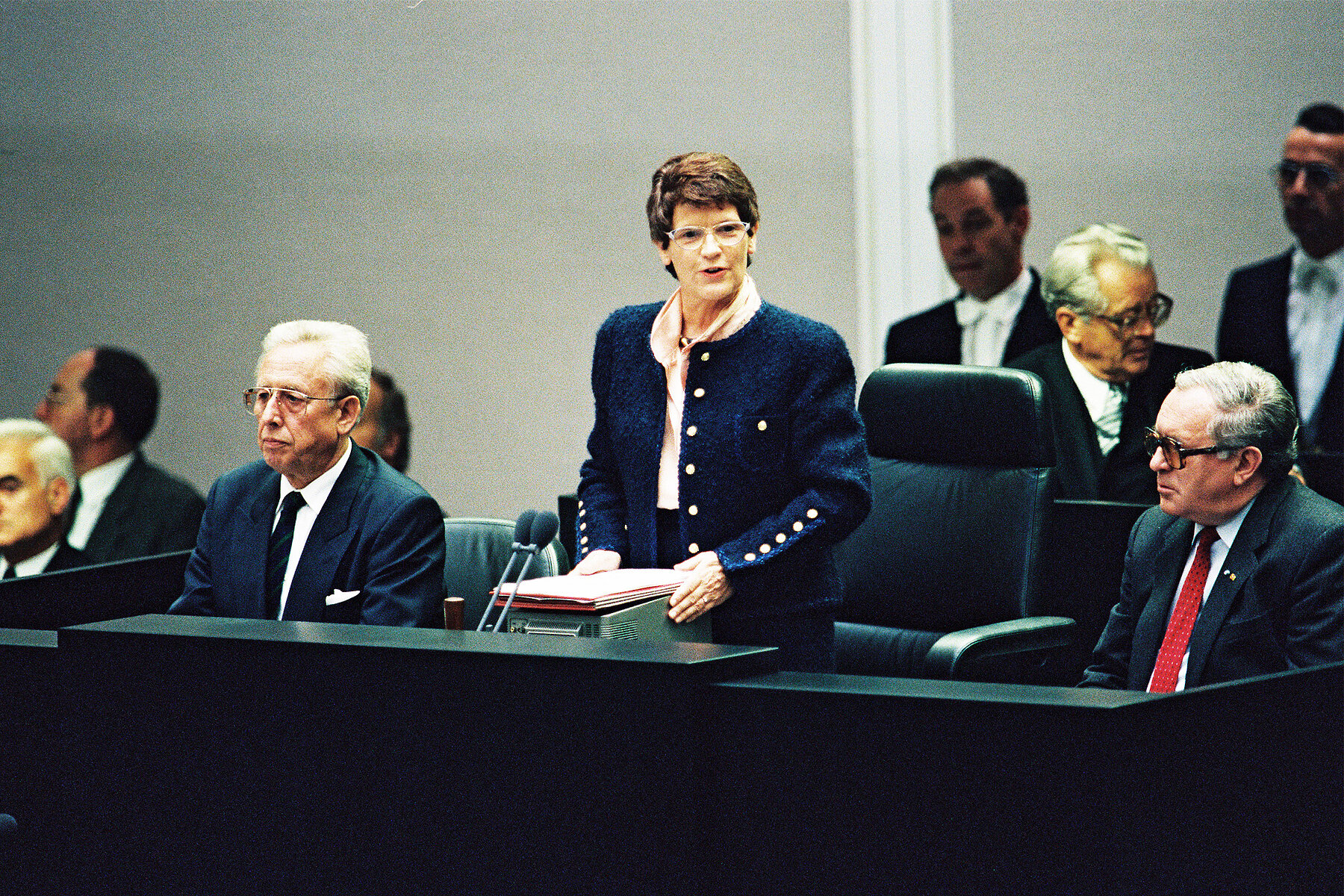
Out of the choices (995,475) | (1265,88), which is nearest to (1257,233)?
(1265,88)

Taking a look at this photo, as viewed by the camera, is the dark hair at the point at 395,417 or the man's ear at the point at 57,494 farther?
the dark hair at the point at 395,417

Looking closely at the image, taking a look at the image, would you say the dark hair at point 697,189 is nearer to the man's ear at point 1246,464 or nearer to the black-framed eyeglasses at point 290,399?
the black-framed eyeglasses at point 290,399

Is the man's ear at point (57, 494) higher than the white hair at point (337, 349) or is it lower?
lower

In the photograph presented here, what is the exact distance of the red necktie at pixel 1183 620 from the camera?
2.19 metres

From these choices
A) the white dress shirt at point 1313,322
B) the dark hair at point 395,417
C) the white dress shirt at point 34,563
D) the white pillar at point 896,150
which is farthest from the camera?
the white pillar at point 896,150

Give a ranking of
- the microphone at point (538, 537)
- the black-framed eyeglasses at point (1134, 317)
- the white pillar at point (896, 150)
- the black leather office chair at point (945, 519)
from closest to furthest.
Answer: the microphone at point (538, 537) < the black leather office chair at point (945, 519) < the black-framed eyeglasses at point (1134, 317) < the white pillar at point (896, 150)

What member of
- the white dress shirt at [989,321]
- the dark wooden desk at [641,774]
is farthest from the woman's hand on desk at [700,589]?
the white dress shirt at [989,321]

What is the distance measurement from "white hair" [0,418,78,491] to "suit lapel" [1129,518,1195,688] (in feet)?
8.95

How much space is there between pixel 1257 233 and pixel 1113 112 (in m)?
0.57

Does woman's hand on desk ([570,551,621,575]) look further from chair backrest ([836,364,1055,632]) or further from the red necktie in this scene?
chair backrest ([836,364,1055,632])

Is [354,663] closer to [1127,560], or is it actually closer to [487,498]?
[1127,560]

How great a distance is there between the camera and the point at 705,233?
2191mm

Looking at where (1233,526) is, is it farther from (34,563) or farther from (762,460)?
(34,563)

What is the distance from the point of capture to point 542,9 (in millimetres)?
5238
